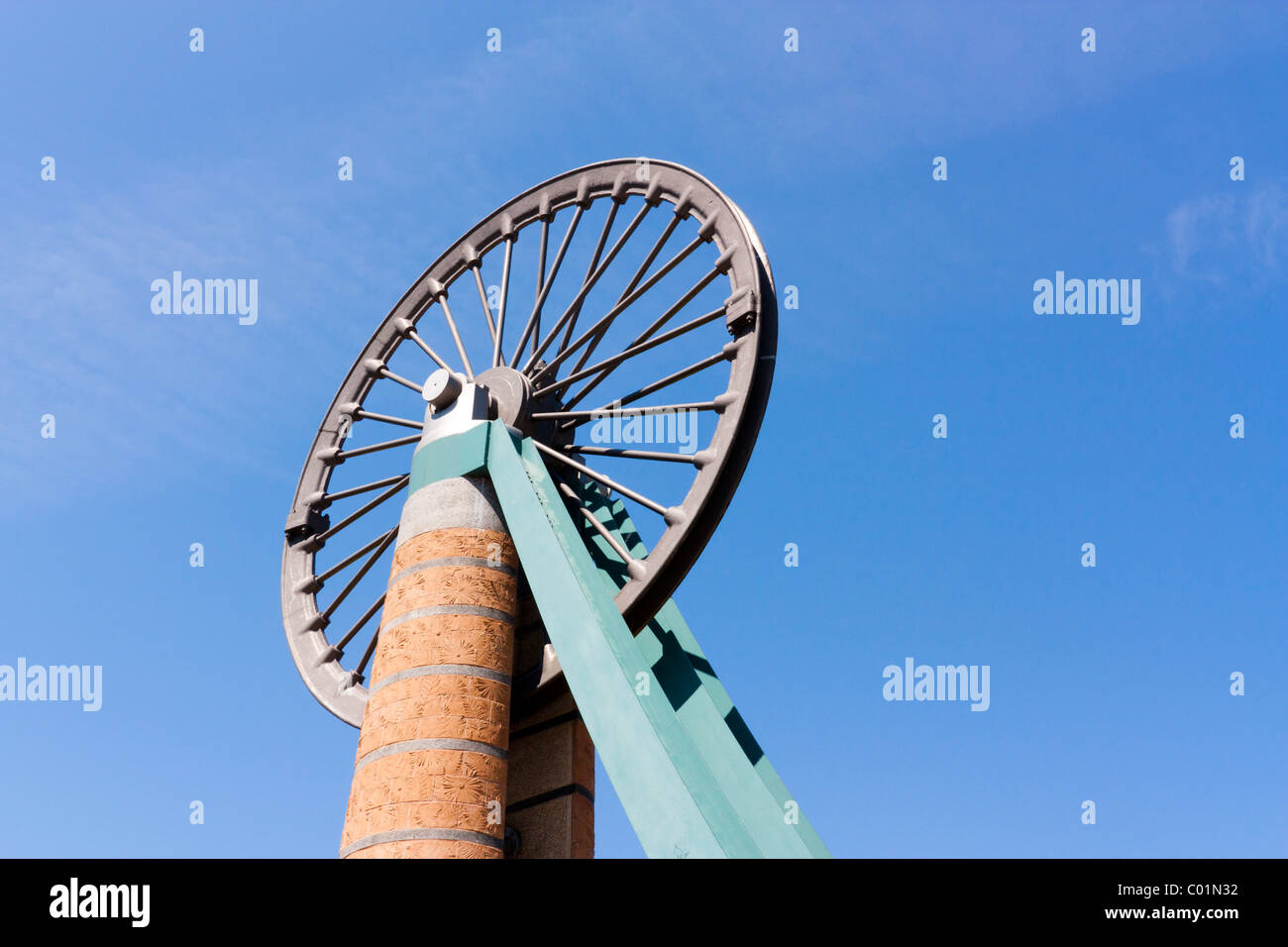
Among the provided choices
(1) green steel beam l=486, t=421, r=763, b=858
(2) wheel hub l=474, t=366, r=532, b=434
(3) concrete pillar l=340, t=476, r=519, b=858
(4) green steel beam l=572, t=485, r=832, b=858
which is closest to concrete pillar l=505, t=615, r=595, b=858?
(3) concrete pillar l=340, t=476, r=519, b=858

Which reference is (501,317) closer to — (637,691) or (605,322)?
(605,322)

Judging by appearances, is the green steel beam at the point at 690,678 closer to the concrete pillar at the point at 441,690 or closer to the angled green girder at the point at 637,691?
the angled green girder at the point at 637,691

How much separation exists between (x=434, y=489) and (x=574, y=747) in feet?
13.6

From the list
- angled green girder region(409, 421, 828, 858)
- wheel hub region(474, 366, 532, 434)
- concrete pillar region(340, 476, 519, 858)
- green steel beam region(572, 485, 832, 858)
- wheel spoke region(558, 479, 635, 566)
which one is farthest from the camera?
wheel hub region(474, 366, 532, 434)

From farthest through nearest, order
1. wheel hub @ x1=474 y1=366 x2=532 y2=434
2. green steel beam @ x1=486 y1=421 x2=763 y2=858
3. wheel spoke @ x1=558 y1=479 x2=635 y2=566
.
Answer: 1. wheel hub @ x1=474 y1=366 x2=532 y2=434
2. wheel spoke @ x1=558 y1=479 x2=635 y2=566
3. green steel beam @ x1=486 y1=421 x2=763 y2=858

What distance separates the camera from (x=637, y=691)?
13055 mm

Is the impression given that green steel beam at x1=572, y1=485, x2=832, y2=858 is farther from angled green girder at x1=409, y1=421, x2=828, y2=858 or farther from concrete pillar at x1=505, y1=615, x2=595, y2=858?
concrete pillar at x1=505, y1=615, x2=595, y2=858

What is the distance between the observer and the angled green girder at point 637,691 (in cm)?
1197

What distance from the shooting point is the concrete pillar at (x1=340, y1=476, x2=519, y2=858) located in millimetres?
13828

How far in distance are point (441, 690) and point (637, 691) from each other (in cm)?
295

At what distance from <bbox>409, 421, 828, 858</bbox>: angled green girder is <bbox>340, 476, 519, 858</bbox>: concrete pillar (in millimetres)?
621

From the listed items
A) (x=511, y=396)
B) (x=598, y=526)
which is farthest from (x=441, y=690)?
(x=511, y=396)
